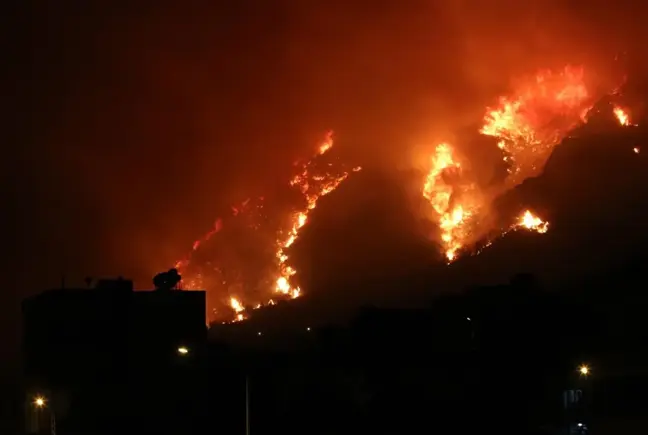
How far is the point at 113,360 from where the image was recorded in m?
57.0

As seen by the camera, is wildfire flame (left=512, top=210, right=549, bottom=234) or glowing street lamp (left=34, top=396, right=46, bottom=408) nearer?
glowing street lamp (left=34, top=396, right=46, bottom=408)

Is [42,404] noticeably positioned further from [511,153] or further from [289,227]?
[511,153]

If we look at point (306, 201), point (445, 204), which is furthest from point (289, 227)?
point (445, 204)

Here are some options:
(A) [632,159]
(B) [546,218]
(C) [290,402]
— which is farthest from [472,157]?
(C) [290,402]

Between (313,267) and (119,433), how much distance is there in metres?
29.5

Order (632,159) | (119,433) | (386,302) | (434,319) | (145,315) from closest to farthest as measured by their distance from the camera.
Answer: (119,433), (145,315), (434,319), (386,302), (632,159)

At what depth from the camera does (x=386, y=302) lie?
76938 millimetres

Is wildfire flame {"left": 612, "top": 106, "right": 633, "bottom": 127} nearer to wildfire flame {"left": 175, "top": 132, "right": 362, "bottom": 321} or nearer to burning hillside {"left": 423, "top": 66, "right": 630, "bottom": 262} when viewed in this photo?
burning hillside {"left": 423, "top": 66, "right": 630, "bottom": 262}

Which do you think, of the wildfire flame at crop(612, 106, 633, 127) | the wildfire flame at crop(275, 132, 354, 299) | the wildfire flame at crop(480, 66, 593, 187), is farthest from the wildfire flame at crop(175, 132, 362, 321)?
the wildfire flame at crop(612, 106, 633, 127)

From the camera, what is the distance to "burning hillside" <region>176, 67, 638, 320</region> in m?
79.4

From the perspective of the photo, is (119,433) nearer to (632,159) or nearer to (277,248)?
(277,248)

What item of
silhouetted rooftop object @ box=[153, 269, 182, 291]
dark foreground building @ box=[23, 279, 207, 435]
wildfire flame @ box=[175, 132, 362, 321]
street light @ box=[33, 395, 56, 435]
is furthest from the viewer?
wildfire flame @ box=[175, 132, 362, 321]

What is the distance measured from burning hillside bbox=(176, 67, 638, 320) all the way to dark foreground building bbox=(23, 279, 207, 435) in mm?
18143

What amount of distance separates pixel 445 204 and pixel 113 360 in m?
35.5
